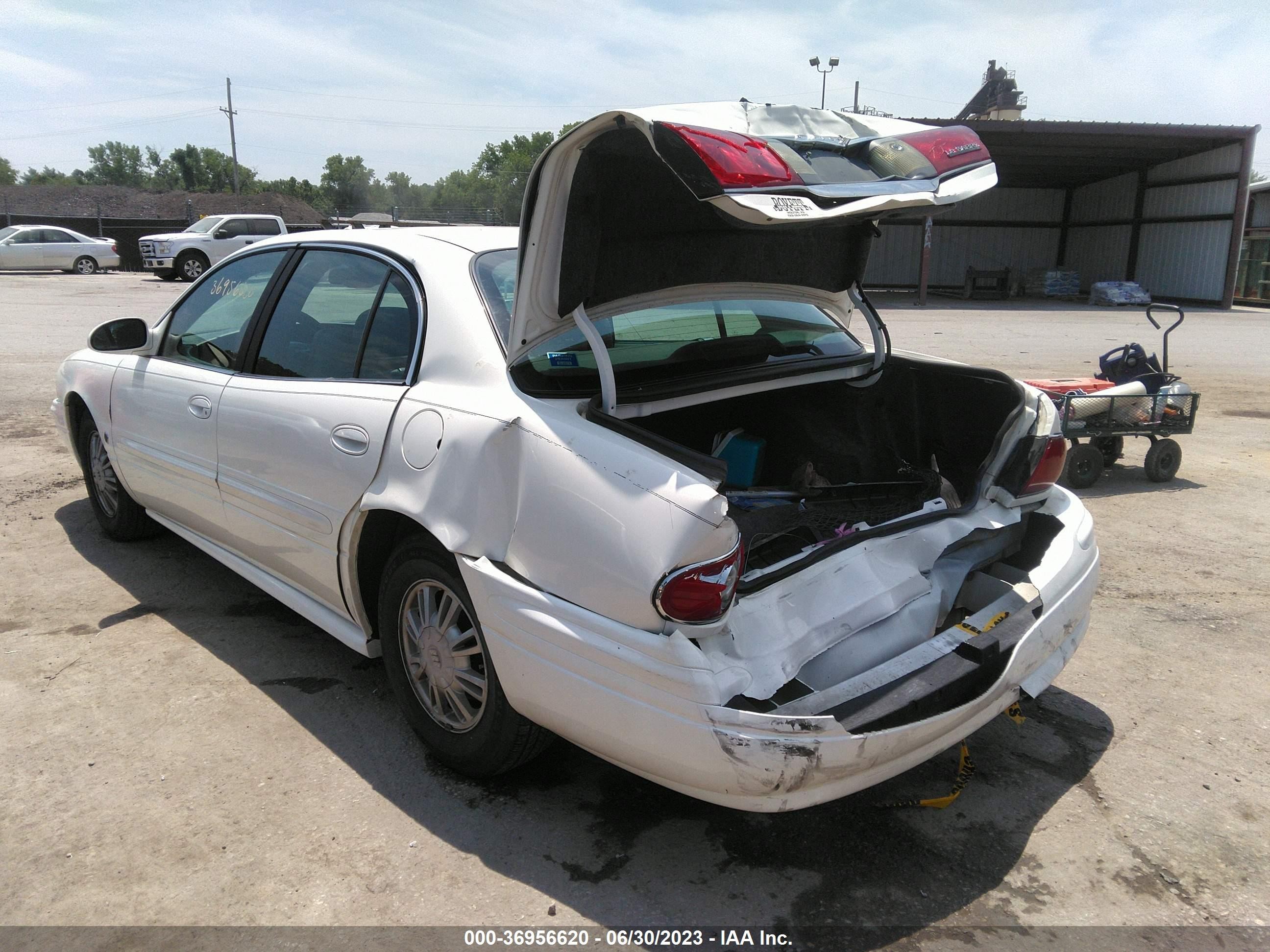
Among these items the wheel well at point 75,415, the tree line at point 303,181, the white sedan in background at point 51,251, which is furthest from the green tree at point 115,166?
the wheel well at point 75,415

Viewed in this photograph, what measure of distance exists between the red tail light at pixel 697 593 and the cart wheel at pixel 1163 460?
5.35 metres

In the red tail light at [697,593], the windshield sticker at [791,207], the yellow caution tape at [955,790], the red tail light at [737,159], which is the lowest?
the yellow caution tape at [955,790]

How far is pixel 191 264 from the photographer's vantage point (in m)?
23.9

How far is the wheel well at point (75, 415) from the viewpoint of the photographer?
488cm

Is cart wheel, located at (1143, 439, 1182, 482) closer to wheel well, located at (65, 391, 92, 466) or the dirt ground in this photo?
the dirt ground

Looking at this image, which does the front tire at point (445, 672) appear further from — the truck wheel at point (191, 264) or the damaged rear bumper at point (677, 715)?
the truck wheel at point (191, 264)

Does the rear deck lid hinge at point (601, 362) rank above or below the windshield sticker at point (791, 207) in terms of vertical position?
below

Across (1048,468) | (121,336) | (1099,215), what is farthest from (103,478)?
(1099,215)

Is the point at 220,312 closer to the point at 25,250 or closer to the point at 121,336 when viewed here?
the point at 121,336

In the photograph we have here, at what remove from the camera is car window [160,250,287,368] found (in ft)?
12.4

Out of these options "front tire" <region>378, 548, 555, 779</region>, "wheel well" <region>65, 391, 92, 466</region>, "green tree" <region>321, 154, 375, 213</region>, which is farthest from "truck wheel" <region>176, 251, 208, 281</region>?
"green tree" <region>321, 154, 375, 213</region>

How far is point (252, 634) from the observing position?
391cm

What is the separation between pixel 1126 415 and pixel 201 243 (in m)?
23.5

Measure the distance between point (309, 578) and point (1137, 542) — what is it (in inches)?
173
